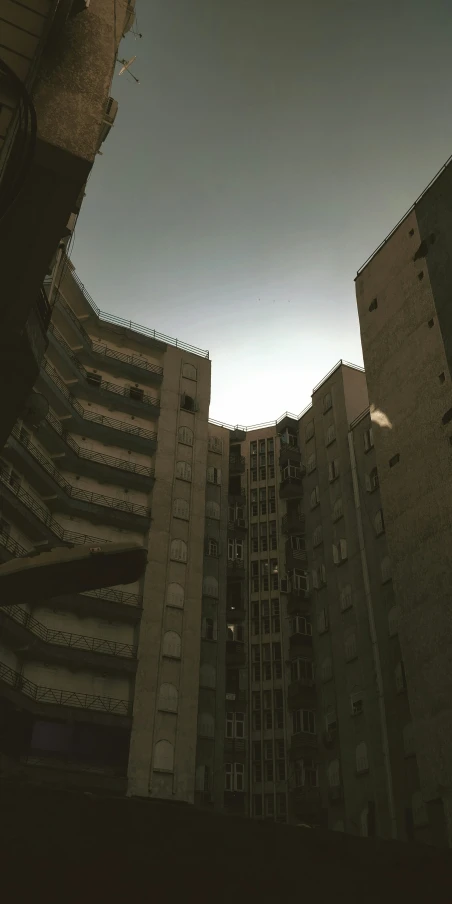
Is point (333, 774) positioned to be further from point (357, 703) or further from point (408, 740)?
point (408, 740)

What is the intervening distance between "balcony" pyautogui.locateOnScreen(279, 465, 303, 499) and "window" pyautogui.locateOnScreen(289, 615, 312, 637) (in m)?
9.99

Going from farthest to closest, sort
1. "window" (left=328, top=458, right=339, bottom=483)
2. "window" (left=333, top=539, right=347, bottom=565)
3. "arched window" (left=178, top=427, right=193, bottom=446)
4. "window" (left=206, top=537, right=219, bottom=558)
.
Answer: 1. "window" (left=328, top=458, right=339, bottom=483)
2. "window" (left=206, top=537, right=219, bottom=558)
3. "arched window" (left=178, top=427, right=193, bottom=446)
4. "window" (left=333, top=539, right=347, bottom=565)

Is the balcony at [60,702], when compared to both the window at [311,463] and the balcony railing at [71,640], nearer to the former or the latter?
the balcony railing at [71,640]

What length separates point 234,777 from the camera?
4553cm

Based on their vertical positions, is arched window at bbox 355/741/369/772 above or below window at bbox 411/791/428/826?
above

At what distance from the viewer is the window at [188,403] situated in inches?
1946

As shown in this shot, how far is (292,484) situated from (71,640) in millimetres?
23251

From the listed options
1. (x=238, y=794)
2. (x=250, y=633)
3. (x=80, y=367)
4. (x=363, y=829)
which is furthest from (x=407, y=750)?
(x=80, y=367)

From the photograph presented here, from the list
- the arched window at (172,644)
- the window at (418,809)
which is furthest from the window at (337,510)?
the window at (418,809)

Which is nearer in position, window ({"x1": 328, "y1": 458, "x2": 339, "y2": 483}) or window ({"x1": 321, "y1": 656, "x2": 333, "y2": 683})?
window ({"x1": 321, "y1": 656, "x2": 333, "y2": 683})

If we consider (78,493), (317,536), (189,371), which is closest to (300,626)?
(317,536)

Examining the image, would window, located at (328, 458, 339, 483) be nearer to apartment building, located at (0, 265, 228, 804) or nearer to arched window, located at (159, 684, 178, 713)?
apartment building, located at (0, 265, 228, 804)

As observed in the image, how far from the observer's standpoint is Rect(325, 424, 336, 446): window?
5250cm

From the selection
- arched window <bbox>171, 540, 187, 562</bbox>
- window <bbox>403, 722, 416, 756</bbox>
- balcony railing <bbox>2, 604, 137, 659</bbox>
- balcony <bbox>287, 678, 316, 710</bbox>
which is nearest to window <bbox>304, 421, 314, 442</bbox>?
arched window <bbox>171, 540, 187, 562</bbox>
